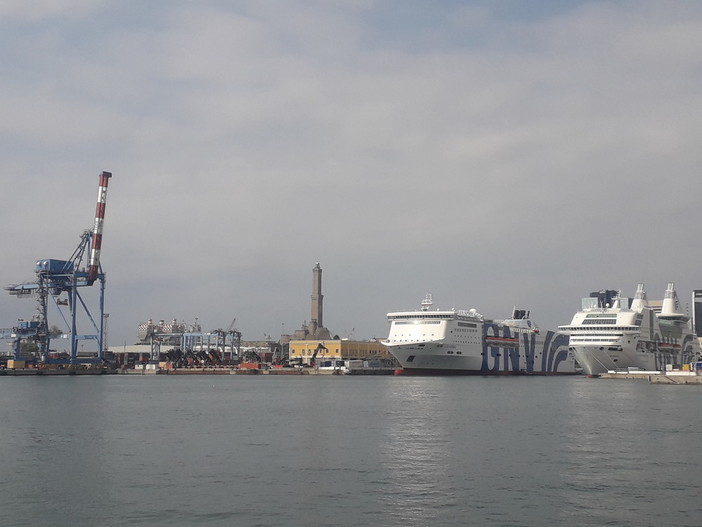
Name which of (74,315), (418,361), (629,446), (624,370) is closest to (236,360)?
(74,315)

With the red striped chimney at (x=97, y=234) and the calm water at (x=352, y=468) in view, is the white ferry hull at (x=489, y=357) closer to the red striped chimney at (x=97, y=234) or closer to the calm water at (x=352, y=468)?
the red striped chimney at (x=97, y=234)

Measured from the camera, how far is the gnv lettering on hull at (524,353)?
102 meters

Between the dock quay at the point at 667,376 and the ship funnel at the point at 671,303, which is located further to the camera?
the ship funnel at the point at 671,303

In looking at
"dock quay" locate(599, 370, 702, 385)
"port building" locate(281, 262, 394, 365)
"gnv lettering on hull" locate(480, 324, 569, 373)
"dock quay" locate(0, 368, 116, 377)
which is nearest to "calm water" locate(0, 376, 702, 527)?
"dock quay" locate(599, 370, 702, 385)

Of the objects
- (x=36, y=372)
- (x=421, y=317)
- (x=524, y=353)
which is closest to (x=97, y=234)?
(x=36, y=372)

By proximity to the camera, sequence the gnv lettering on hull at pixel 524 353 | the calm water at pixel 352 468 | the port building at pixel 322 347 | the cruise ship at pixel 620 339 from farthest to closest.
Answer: the port building at pixel 322 347 → the gnv lettering on hull at pixel 524 353 → the cruise ship at pixel 620 339 → the calm water at pixel 352 468

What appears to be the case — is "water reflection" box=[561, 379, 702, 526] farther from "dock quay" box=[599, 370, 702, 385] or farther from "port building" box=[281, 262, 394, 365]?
"port building" box=[281, 262, 394, 365]

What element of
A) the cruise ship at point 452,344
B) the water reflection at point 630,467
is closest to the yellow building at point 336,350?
the cruise ship at point 452,344

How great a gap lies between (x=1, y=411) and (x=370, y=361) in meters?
90.9

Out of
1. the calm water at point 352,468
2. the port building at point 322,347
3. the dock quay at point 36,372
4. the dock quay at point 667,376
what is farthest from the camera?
the port building at point 322,347

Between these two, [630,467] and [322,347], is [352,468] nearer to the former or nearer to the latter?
[630,467]

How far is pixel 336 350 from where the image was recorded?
14225cm

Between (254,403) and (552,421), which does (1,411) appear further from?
(552,421)

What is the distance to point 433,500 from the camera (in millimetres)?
19078
